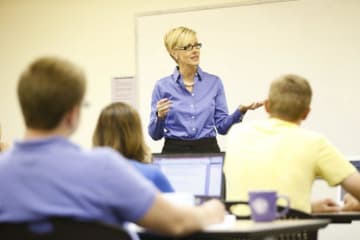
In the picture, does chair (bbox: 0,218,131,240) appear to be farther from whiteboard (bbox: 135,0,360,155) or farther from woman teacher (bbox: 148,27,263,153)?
whiteboard (bbox: 135,0,360,155)

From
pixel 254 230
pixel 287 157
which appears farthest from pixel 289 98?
pixel 254 230

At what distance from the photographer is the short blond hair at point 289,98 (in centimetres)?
220

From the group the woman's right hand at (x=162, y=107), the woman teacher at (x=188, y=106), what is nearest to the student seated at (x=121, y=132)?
the woman's right hand at (x=162, y=107)

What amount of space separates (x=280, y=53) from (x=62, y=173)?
3369 mm

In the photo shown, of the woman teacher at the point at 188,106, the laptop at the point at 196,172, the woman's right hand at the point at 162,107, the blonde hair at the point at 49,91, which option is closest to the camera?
the blonde hair at the point at 49,91

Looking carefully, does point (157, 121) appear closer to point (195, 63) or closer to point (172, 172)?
point (195, 63)

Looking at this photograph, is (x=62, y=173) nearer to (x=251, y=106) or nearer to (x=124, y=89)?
(x=251, y=106)

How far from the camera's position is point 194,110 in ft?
11.7

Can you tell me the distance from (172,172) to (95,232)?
4.19 ft

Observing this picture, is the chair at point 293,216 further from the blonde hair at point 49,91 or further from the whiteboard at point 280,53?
the whiteboard at point 280,53

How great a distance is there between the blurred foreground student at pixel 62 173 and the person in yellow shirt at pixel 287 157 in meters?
0.71

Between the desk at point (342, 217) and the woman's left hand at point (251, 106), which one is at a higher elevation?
the woman's left hand at point (251, 106)

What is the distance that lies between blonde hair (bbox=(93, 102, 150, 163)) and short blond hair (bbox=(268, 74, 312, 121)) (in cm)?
49

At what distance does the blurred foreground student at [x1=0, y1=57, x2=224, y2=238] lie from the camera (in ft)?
4.45
